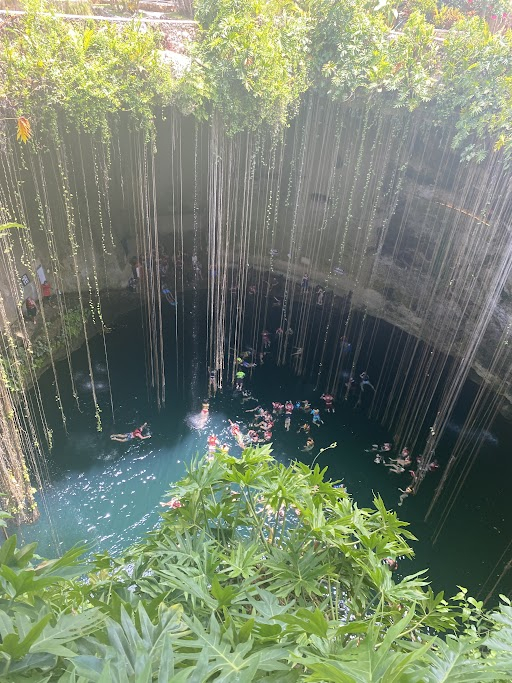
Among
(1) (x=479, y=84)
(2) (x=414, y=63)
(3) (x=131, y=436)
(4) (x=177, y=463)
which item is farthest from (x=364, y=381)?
(2) (x=414, y=63)

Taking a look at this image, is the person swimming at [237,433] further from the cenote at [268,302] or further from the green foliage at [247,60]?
the green foliage at [247,60]

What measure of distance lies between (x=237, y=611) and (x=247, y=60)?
261 inches

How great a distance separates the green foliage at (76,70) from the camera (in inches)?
213

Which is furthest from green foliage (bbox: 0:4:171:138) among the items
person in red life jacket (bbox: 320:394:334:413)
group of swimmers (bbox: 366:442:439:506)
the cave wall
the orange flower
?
group of swimmers (bbox: 366:442:439:506)

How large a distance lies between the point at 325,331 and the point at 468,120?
510cm

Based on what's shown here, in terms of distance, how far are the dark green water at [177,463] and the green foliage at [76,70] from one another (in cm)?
428

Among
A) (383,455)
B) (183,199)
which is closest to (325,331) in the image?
(383,455)

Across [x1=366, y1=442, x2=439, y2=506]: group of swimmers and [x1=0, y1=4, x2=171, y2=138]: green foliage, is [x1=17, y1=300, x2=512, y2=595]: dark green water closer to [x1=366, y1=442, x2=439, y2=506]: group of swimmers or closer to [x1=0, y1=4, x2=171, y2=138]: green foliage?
[x1=366, y1=442, x2=439, y2=506]: group of swimmers

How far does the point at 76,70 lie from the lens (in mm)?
5734

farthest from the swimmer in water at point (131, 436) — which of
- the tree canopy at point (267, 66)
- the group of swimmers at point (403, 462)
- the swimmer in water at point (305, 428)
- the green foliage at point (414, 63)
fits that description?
the green foliage at point (414, 63)

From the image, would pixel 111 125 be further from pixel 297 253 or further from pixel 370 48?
pixel 297 253

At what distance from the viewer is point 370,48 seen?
6949 millimetres

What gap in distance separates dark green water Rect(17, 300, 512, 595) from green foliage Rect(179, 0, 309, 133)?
4.67m

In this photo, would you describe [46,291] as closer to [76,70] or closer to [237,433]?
[76,70]
